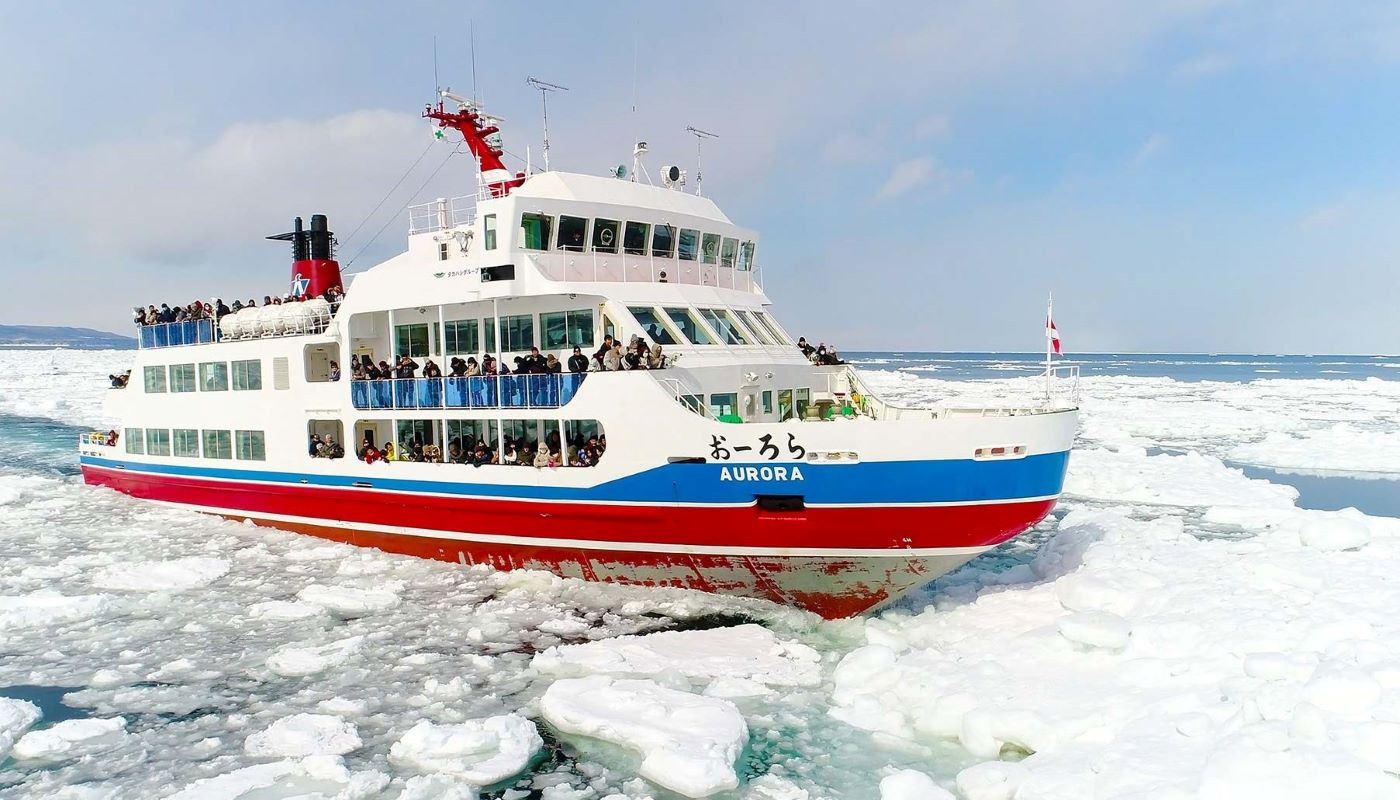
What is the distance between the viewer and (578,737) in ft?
28.8

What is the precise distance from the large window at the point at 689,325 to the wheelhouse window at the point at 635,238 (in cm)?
146

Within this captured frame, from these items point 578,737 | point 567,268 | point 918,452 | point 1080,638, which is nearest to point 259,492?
point 567,268

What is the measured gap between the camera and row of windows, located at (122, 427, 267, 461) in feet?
59.6

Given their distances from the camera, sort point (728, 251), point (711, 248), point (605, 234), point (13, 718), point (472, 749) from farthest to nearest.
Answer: point (728, 251)
point (711, 248)
point (605, 234)
point (13, 718)
point (472, 749)

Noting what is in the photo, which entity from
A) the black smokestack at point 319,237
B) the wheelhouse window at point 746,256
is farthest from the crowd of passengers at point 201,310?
the wheelhouse window at point 746,256

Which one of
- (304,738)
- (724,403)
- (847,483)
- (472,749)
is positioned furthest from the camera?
(724,403)

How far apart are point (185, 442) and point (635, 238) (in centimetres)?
1243

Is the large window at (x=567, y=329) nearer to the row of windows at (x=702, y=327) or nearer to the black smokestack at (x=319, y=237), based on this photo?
the row of windows at (x=702, y=327)

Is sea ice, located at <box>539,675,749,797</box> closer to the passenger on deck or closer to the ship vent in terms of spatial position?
the passenger on deck

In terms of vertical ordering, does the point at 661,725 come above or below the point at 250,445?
below

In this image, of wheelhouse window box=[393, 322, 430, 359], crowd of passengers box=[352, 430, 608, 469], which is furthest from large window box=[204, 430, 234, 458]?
wheelhouse window box=[393, 322, 430, 359]

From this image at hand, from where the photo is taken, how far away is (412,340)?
640 inches

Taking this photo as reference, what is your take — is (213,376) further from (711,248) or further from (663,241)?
(711,248)

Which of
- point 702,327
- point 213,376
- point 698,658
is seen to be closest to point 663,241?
point 702,327
